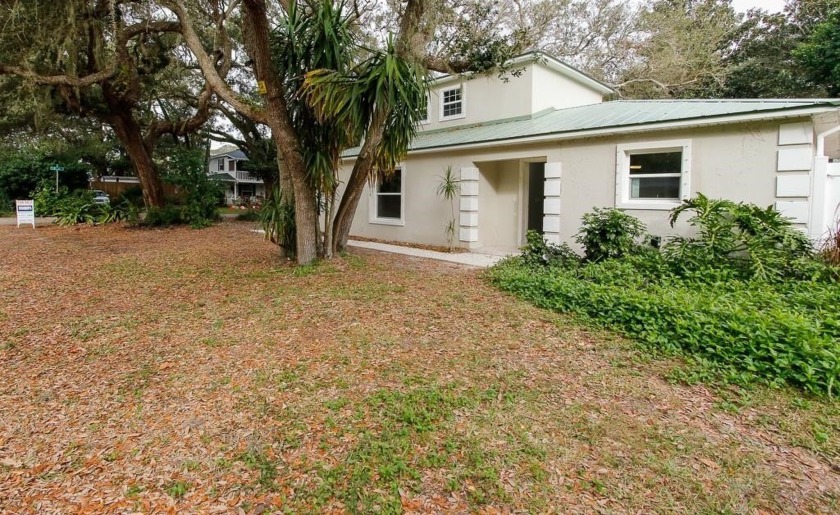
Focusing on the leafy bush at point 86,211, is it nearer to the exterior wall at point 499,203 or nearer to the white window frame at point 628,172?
the exterior wall at point 499,203

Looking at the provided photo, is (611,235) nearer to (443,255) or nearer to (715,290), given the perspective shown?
(715,290)

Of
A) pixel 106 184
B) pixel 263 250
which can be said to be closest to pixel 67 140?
pixel 106 184

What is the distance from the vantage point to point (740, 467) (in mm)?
2480

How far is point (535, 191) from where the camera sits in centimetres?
1040

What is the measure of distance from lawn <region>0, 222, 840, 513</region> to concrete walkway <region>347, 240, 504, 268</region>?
11.2ft

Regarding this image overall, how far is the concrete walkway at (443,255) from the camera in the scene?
863 centimetres

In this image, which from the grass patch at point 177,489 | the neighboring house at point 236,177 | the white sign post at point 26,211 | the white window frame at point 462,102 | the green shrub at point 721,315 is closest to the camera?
the grass patch at point 177,489

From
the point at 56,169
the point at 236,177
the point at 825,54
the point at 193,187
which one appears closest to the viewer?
the point at 193,187

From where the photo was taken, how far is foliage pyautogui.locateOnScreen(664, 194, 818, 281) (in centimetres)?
552

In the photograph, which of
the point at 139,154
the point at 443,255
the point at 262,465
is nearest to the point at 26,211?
the point at 139,154

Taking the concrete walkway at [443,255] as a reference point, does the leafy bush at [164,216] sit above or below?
above

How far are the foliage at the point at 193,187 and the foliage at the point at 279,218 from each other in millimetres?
7933

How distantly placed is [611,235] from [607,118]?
2.81 metres

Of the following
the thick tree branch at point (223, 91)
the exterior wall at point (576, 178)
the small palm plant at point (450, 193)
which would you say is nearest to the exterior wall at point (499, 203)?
the exterior wall at point (576, 178)
